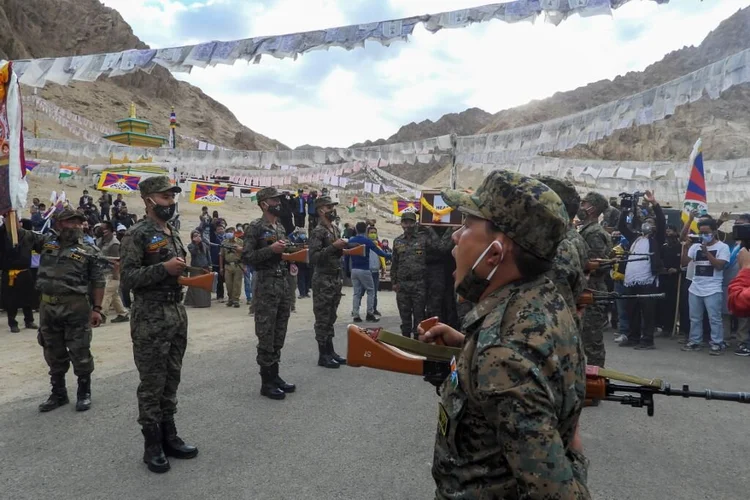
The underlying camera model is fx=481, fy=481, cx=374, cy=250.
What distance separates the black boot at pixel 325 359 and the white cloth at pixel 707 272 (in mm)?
5620

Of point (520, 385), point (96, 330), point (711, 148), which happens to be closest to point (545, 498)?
point (520, 385)

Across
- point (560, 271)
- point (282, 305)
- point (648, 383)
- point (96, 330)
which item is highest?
point (560, 271)

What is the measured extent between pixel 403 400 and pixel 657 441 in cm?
228

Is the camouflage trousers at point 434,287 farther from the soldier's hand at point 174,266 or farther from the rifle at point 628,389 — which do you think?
the rifle at point 628,389

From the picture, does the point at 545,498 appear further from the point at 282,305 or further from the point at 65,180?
the point at 65,180

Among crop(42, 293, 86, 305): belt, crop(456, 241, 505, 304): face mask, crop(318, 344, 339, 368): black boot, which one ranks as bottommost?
crop(318, 344, 339, 368): black boot

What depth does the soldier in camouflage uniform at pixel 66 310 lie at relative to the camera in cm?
464

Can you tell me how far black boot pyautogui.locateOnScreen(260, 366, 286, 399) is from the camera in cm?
496

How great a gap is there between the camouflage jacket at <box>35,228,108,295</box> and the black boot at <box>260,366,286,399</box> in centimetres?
189

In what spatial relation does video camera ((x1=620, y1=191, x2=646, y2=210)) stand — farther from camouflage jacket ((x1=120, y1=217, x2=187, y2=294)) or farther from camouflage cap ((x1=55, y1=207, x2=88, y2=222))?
camouflage cap ((x1=55, y1=207, x2=88, y2=222))

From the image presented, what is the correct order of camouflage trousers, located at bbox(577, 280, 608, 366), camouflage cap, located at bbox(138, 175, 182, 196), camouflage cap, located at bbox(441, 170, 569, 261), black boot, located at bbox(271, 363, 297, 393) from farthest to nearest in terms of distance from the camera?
black boot, located at bbox(271, 363, 297, 393) → camouflage trousers, located at bbox(577, 280, 608, 366) → camouflage cap, located at bbox(138, 175, 182, 196) → camouflage cap, located at bbox(441, 170, 569, 261)

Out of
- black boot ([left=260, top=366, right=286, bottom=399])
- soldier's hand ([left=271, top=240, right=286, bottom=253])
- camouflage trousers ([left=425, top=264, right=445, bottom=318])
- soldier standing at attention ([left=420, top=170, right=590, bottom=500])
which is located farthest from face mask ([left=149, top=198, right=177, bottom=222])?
camouflage trousers ([left=425, top=264, right=445, bottom=318])

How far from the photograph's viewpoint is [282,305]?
5.14 m

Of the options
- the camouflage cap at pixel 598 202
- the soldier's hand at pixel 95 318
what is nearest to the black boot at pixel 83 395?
the soldier's hand at pixel 95 318
